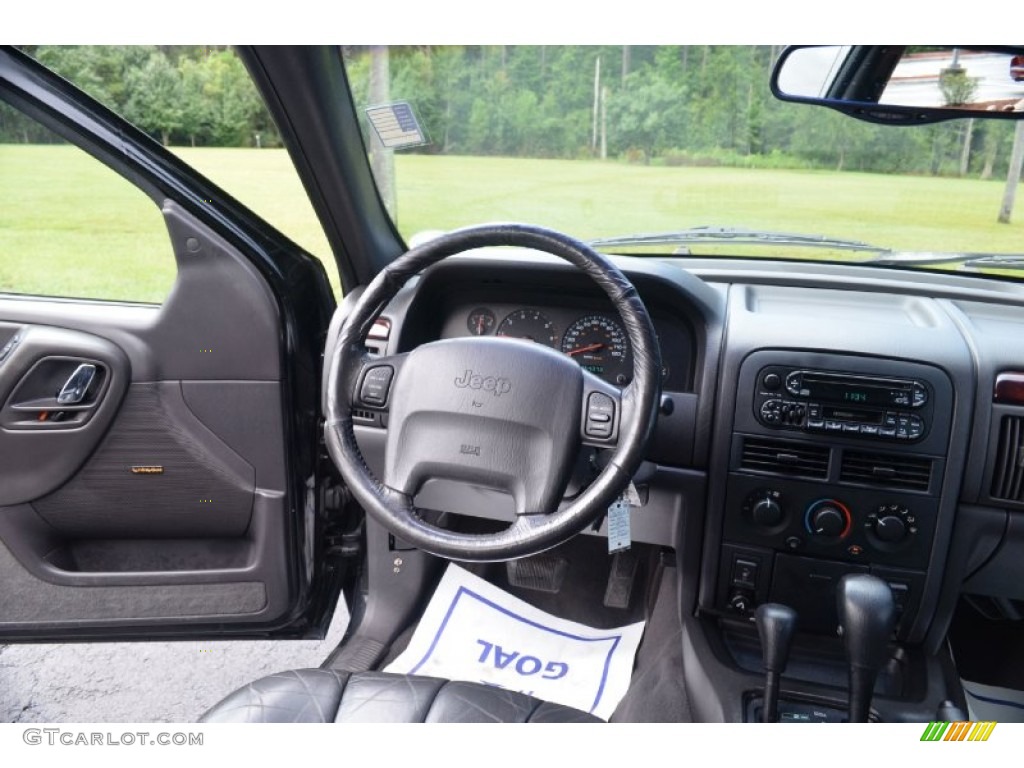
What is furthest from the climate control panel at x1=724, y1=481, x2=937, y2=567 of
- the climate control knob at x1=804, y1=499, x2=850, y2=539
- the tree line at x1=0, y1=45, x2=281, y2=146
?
the tree line at x1=0, y1=45, x2=281, y2=146

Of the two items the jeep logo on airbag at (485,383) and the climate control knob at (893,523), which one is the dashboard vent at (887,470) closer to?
the climate control knob at (893,523)

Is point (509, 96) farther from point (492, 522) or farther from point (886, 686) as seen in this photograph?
point (886, 686)

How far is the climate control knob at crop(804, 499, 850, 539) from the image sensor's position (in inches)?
83.6

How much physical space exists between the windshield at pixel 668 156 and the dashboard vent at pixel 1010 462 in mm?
533

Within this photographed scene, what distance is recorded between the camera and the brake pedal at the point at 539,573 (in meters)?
2.81

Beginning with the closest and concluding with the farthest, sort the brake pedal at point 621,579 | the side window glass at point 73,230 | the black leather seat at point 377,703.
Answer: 1. the black leather seat at point 377,703
2. the side window glass at point 73,230
3. the brake pedal at point 621,579

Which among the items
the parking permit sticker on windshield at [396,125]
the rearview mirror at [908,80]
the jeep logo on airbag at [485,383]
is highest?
the rearview mirror at [908,80]

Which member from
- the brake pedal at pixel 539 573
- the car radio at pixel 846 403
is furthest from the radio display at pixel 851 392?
the brake pedal at pixel 539 573

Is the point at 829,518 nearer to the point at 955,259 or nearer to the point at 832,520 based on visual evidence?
the point at 832,520

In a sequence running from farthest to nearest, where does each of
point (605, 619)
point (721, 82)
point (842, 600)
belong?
1. point (605, 619)
2. point (721, 82)
3. point (842, 600)

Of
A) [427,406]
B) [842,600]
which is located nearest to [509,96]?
[427,406]

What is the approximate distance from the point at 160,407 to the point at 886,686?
2.14 m

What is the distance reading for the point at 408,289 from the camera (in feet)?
7.78

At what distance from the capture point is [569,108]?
2.28 m
